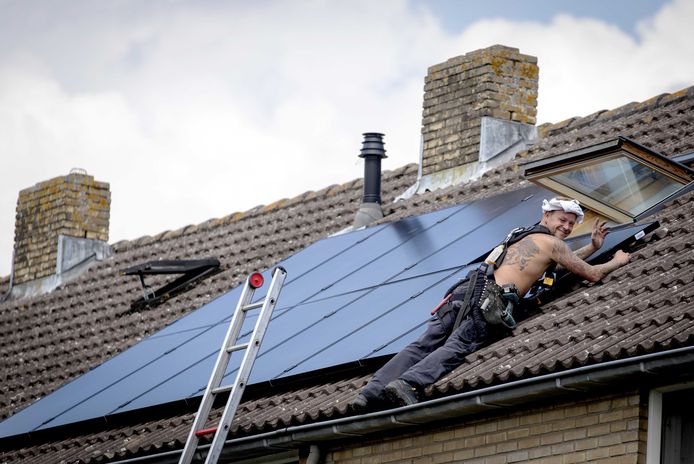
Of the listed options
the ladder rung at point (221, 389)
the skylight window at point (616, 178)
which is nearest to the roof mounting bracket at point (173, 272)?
the ladder rung at point (221, 389)

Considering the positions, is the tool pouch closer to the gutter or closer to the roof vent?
the gutter

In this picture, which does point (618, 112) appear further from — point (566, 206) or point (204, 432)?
point (204, 432)

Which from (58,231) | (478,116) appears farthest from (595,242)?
(58,231)

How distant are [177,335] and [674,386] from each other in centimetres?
677

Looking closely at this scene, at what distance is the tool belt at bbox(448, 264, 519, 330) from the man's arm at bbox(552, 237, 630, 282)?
0.41 m

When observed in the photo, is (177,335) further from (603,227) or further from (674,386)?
(674,386)

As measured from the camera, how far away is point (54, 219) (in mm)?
21969

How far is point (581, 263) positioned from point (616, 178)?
4.00 ft

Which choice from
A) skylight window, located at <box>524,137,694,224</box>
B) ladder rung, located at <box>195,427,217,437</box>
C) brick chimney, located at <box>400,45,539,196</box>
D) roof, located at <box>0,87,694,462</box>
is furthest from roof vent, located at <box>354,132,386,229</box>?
ladder rung, located at <box>195,427,217,437</box>

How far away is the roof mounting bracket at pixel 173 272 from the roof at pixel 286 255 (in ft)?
0.66

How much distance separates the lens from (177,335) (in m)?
15.6

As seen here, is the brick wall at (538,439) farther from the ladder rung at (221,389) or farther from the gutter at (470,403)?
the ladder rung at (221,389)

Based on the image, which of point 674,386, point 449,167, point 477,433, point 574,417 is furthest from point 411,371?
point 449,167

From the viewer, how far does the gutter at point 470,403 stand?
967 centimetres
